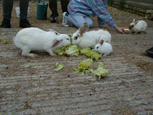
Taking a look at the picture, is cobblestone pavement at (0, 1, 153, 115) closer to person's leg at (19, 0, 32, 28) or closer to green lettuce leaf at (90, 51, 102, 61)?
green lettuce leaf at (90, 51, 102, 61)

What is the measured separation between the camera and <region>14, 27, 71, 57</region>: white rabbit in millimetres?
2381

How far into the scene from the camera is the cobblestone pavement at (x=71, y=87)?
1602 mm

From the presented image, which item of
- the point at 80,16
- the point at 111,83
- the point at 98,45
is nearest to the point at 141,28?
the point at 80,16

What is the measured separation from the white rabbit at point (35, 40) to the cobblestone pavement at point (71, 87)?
14cm

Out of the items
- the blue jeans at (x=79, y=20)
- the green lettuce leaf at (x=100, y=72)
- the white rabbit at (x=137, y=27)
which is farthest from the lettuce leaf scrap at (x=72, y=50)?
the white rabbit at (x=137, y=27)

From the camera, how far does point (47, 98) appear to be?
1708mm

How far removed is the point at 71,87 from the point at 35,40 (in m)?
0.88

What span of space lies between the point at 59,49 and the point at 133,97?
1303 mm

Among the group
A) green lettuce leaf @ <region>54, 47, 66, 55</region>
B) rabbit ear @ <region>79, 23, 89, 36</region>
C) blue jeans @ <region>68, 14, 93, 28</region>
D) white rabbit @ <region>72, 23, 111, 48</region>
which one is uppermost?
rabbit ear @ <region>79, 23, 89, 36</region>

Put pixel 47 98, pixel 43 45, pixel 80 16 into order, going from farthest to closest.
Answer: pixel 80 16 < pixel 43 45 < pixel 47 98

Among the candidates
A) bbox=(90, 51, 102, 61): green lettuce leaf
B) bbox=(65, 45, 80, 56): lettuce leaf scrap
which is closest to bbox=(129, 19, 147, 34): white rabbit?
bbox=(90, 51, 102, 61): green lettuce leaf

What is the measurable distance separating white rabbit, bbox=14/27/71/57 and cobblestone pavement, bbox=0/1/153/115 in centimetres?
14

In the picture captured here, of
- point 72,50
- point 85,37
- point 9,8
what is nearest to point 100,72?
point 72,50

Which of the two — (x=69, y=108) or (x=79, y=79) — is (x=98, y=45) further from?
(x=69, y=108)
